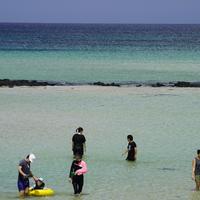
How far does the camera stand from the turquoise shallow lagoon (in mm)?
21641

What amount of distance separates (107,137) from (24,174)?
400 inches

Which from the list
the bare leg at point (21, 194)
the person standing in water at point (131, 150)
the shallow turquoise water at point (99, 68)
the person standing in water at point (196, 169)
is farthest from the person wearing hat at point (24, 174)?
the shallow turquoise water at point (99, 68)

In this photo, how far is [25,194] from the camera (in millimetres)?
20109

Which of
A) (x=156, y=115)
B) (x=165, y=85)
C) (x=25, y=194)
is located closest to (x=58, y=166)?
(x=25, y=194)

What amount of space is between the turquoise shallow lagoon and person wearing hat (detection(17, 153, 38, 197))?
1.14ft

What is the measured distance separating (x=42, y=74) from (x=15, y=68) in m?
6.25

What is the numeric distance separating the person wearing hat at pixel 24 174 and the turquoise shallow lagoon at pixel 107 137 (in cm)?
35

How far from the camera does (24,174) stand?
64.6 feet

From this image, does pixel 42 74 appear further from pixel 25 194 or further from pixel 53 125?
pixel 25 194

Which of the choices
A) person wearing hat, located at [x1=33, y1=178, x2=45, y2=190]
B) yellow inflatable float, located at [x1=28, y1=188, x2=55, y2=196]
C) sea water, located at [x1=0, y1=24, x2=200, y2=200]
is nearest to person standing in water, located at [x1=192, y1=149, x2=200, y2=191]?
sea water, located at [x1=0, y1=24, x2=200, y2=200]

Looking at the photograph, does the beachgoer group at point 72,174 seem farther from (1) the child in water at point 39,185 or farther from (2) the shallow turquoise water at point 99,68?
(2) the shallow turquoise water at point 99,68

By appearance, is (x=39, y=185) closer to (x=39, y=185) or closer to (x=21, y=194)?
(x=39, y=185)

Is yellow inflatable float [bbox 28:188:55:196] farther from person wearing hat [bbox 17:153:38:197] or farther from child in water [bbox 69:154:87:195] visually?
child in water [bbox 69:154:87:195]

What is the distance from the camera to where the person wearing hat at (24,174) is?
19.8 meters
